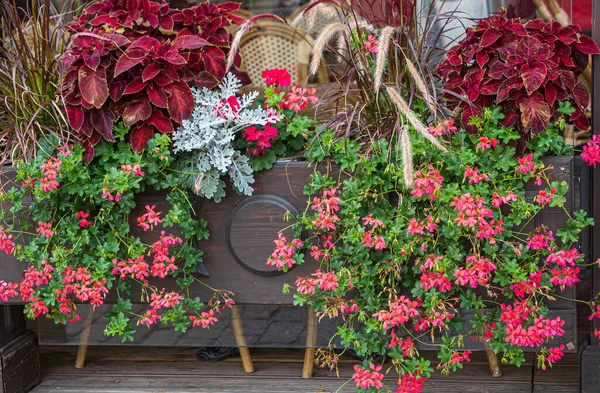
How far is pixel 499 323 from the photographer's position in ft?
6.55

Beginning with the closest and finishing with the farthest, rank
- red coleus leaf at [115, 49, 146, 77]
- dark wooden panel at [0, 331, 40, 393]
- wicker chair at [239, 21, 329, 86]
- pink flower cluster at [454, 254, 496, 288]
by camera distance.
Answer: pink flower cluster at [454, 254, 496, 288]
red coleus leaf at [115, 49, 146, 77]
dark wooden panel at [0, 331, 40, 393]
wicker chair at [239, 21, 329, 86]

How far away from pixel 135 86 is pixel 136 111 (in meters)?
0.07

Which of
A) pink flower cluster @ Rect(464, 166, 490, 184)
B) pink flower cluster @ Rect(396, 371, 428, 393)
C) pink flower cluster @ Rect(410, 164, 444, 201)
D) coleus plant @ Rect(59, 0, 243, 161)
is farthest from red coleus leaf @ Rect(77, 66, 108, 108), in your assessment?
pink flower cluster @ Rect(396, 371, 428, 393)

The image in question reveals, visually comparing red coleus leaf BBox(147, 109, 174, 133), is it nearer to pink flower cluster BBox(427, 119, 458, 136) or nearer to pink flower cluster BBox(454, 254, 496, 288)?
pink flower cluster BBox(427, 119, 458, 136)

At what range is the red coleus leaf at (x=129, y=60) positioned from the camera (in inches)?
77.8

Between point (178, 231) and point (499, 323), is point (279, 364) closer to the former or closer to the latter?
point (178, 231)

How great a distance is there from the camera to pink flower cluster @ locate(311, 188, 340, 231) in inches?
77.0

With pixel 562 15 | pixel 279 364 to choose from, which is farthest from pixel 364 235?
pixel 562 15

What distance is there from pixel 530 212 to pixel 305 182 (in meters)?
0.65

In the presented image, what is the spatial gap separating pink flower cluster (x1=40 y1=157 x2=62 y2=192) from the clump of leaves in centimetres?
20

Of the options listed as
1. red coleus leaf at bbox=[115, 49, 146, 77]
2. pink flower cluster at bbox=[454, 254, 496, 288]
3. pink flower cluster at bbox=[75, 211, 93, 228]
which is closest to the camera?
pink flower cluster at bbox=[454, 254, 496, 288]

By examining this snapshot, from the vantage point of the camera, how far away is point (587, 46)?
2.01m

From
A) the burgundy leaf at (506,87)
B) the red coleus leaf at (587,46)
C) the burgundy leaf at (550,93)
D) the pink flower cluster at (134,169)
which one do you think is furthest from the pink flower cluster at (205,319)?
the red coleus leaf at (587,46)

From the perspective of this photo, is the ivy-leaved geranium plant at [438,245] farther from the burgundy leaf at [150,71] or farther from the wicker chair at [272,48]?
the wicker chair at [272,48]
